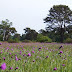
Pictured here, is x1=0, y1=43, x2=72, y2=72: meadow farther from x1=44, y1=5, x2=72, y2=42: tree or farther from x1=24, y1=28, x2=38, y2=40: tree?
x1=24, y1=28, x2=38, y2=40: tree

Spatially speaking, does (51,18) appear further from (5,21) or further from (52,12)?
(5,21)

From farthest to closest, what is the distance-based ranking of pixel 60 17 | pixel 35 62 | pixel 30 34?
pixel 30 34
pixel 60 17
pixel 35 62

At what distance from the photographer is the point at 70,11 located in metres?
30.0

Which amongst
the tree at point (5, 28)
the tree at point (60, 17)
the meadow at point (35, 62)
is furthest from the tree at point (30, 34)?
the meadow at point (35, 62)

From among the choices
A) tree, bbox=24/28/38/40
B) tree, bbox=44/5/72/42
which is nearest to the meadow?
tree, bbox=44/5/72/42

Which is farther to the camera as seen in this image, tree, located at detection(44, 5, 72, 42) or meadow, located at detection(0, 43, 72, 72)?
tree, located at detection(44, 5, 72, 42)

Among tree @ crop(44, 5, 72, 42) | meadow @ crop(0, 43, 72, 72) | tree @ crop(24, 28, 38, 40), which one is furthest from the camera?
tree @ crop(24, 28, 38, 40)

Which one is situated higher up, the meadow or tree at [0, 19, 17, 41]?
tree at [0, 19, 17, 41]

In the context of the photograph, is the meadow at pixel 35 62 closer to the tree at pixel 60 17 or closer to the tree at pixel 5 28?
the tree at pixel 60 17

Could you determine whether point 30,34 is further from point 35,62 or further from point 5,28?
point 35,62

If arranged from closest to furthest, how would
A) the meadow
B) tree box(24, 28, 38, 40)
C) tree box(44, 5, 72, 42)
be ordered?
the meadow < tree box(44, 5, 72, 42) < tree box(24, 28, 38, 40)

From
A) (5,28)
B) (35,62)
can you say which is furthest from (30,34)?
(35,62)

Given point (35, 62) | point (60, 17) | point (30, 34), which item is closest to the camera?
point (35, 62)

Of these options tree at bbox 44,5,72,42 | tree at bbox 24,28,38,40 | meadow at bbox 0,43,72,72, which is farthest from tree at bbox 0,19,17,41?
meadow at bbox 0,43,72,72
